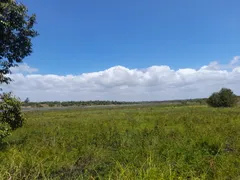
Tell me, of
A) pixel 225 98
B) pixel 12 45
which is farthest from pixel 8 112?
pixel 225 98

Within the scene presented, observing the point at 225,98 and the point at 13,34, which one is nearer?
the point at 13,34

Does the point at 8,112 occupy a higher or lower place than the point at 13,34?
lower

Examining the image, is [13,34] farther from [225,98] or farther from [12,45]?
[225,98]

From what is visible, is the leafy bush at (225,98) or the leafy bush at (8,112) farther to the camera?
the leafy bush at (225,98)

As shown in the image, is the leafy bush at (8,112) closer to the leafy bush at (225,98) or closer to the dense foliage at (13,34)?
the dense foliage at (13,34)

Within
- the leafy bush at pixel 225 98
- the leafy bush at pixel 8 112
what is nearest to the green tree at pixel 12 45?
the leafy bush at pixel 8 112

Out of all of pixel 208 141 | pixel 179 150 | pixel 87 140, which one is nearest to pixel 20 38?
pixel 87 140

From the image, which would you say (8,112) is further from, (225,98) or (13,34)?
(225,98)

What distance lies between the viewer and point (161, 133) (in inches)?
444

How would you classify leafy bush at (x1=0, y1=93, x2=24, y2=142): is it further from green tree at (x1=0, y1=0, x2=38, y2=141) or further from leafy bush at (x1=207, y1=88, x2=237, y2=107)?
leafy bush at (x1=207, y1=88, x2=237, y2=107)

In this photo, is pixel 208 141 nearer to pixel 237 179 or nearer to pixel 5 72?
pixel 237 179

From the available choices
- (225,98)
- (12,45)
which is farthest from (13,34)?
(225,98)

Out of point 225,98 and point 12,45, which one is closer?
point 12,45

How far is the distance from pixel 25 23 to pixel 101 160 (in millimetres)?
5670
